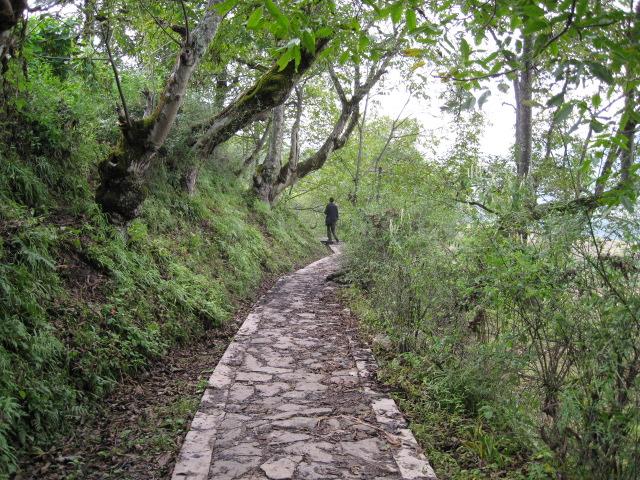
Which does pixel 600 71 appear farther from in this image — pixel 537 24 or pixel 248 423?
pixel 248 423

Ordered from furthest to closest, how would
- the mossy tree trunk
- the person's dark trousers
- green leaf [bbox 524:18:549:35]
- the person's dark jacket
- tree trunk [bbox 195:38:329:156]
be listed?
the person's dark trousers < the person's dark jacket < the mossy tree trunk < tree trunk [bbox 195:38:329:156] < green leaf [bbox 524:18:549:35]

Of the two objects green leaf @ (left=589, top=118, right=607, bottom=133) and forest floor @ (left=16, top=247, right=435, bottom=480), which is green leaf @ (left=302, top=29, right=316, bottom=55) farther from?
forest floor @ (left=16, top=247, right=435, bottom=480)

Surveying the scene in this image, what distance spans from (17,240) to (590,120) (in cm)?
433

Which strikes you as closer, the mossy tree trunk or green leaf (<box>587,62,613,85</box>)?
green leaf (<box>587,62,613,85</box>)

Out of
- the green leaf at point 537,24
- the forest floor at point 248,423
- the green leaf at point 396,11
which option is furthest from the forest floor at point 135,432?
the green leaf at point 537,24

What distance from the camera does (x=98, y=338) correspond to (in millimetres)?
4438

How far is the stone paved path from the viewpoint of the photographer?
11.0 feet

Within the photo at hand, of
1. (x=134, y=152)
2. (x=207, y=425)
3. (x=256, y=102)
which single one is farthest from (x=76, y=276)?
(x=256, y=102)

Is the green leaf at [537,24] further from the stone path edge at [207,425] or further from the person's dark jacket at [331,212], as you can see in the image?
the person's dark jacket at [331,212]

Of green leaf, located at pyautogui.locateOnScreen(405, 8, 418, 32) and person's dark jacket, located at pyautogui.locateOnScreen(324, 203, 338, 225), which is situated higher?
green leaf, located at pyautogui.locateOnScreen(405, 8, 418, 32)

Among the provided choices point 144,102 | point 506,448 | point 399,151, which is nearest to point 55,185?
point 144,102

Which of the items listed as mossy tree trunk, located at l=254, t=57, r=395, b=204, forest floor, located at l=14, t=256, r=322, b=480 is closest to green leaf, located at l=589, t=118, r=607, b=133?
forest floor, located at l=14, t=256, r=322, b=480

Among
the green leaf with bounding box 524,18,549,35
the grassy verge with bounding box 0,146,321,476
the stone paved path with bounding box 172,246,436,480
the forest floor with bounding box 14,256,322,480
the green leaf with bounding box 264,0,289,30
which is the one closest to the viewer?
the green leaf with bounding box 264,0,289,30

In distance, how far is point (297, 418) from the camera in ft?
13.6
